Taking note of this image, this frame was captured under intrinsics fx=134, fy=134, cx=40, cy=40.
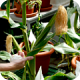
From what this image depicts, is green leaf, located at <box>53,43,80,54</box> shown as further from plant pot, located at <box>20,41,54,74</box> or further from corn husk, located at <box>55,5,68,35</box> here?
plant pot, located at <box>20,41,54,74</box>

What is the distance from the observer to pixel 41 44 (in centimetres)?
57

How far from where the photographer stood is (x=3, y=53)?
633 millimetres

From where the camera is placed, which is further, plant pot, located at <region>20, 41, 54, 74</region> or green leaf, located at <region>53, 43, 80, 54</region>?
plant pot, located at <region>20, 41, 54, 74</region>

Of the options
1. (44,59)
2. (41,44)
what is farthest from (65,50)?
(44,59)

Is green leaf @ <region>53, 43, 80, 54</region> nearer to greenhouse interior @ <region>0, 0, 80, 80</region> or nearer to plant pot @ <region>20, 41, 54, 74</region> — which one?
greenhouse interior @ <region>0, 0, 80, 80</region>

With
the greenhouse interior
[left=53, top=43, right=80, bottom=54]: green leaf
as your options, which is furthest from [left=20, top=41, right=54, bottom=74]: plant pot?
[left=53, top=43, right=80, bottom=54]: green leaf

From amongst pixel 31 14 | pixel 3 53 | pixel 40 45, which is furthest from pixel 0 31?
pixel 40 45

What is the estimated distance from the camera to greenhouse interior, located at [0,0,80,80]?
0.49 m

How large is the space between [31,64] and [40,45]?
14 cm

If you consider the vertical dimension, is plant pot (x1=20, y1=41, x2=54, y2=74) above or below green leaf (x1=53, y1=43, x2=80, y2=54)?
below

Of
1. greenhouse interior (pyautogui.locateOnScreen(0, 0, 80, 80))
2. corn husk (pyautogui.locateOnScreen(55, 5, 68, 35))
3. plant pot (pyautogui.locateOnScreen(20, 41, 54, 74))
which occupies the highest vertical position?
corn husk (pyautogui.locateOnScreen(55, 5, 68, 35))

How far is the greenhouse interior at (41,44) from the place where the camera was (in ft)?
1.61

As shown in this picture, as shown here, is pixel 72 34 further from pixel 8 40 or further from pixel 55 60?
pixel 55 60

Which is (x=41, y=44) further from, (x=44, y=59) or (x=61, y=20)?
(x=44, y=59)
